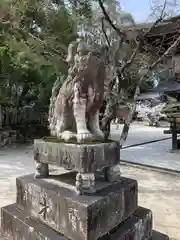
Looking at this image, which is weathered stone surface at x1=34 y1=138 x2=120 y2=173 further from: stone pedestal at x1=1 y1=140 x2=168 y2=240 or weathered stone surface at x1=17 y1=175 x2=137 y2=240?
weathered stone surface at x1=17 y1=175 x2=137 y2=240

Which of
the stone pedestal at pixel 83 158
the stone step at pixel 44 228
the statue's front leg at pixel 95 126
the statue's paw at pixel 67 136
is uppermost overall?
the statue's front leg at pixel 95 126

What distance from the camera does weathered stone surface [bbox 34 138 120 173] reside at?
1646 mm

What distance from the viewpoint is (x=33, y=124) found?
8.01 meters

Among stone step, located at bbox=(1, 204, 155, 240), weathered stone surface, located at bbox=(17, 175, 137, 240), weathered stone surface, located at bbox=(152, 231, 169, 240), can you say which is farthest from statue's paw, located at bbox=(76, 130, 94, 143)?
weathered stone surface, located at bbox=(152, 231, 169, 240)

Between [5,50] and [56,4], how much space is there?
75.7 inches

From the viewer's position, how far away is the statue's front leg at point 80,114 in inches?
69.6

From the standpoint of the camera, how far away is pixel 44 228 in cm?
176

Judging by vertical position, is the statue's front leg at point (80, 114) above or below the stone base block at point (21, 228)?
above

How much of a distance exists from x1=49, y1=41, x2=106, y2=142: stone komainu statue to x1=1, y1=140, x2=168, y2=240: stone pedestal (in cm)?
14

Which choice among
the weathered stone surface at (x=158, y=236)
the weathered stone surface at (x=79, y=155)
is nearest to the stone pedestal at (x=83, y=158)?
the weathered stone surface at (x=79, y=155)

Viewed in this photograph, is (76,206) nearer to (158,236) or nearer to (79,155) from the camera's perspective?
(79,155)

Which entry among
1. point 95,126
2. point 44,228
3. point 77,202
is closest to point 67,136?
point 95,126

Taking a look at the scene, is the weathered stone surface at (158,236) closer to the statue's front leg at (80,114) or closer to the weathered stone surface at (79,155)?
the weathered stone surface at (79,155)

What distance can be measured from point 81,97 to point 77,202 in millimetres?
747
